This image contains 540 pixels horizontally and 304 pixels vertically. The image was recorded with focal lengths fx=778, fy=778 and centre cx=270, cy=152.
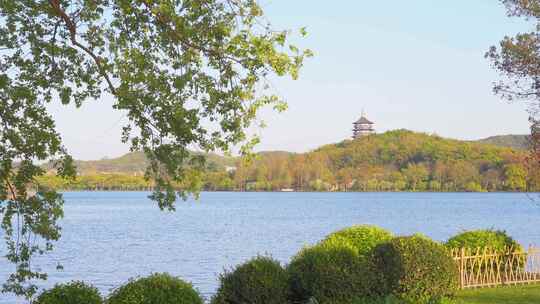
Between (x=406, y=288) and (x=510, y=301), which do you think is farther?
(x=510, y=301)

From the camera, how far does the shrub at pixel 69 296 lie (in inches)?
443

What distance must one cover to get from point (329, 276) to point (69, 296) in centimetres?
535

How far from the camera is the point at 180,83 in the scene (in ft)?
34.6

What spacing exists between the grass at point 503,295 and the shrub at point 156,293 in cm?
730

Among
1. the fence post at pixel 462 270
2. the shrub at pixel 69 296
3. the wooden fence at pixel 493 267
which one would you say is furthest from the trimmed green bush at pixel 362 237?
the shrub at pixel 69 296

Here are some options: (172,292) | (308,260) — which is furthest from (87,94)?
(308,260)

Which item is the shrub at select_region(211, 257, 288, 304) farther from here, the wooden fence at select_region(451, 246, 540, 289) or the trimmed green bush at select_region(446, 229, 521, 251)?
the trimmed green bush at select_region(446, 229, 521, 251)

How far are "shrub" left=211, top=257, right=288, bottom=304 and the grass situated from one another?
470 centimetres

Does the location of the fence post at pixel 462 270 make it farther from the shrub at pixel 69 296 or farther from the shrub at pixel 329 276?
the shrub at pixel 69 296

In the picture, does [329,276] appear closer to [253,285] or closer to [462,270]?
[253,285]

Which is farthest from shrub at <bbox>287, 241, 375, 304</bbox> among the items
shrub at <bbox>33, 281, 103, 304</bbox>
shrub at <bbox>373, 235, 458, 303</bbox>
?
shrub at <bbox>33, 281, 103, 304</bbox>

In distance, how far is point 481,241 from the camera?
838 inches

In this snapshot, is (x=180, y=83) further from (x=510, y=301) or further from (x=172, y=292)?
(x=510, y=301)

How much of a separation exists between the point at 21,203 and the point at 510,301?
445 inches
